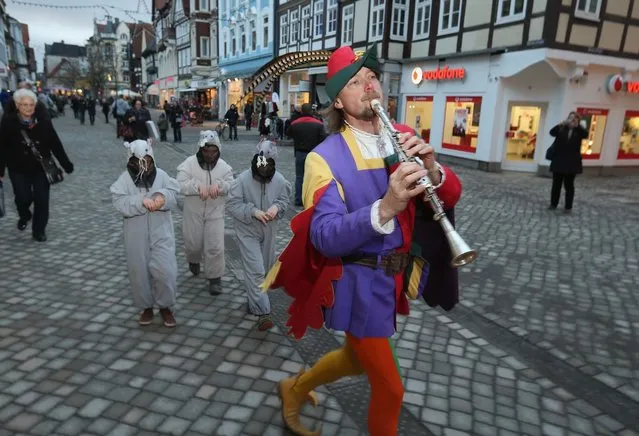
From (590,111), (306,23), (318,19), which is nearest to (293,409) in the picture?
(590,111)

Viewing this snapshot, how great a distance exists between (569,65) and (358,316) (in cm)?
1415

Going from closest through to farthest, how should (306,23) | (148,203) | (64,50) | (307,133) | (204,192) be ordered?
(148,203) < (204,192) < (307,133) < (306,23) < (64,50)

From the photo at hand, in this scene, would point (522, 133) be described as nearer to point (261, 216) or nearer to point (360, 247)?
point (261, 216)

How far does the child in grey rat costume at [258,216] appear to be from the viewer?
4.03 m

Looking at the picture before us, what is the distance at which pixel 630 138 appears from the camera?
1566cm

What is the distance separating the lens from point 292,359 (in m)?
3.62

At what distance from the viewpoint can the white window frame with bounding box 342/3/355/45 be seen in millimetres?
21344

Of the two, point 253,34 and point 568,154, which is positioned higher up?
point 253,34

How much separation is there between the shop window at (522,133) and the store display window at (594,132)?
145cm

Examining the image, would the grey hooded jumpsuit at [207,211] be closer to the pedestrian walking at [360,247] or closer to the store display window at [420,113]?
the pedestrian walking at [360,247]

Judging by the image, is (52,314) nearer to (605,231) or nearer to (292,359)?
(292,359)

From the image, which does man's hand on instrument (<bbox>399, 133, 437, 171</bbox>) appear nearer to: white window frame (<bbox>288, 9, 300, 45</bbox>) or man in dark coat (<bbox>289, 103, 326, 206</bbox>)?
man in dark coat (<bbox>289, 103, 326, 206</bbox>)

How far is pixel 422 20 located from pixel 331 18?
6.83 meters

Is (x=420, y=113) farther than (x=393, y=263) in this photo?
Yes
